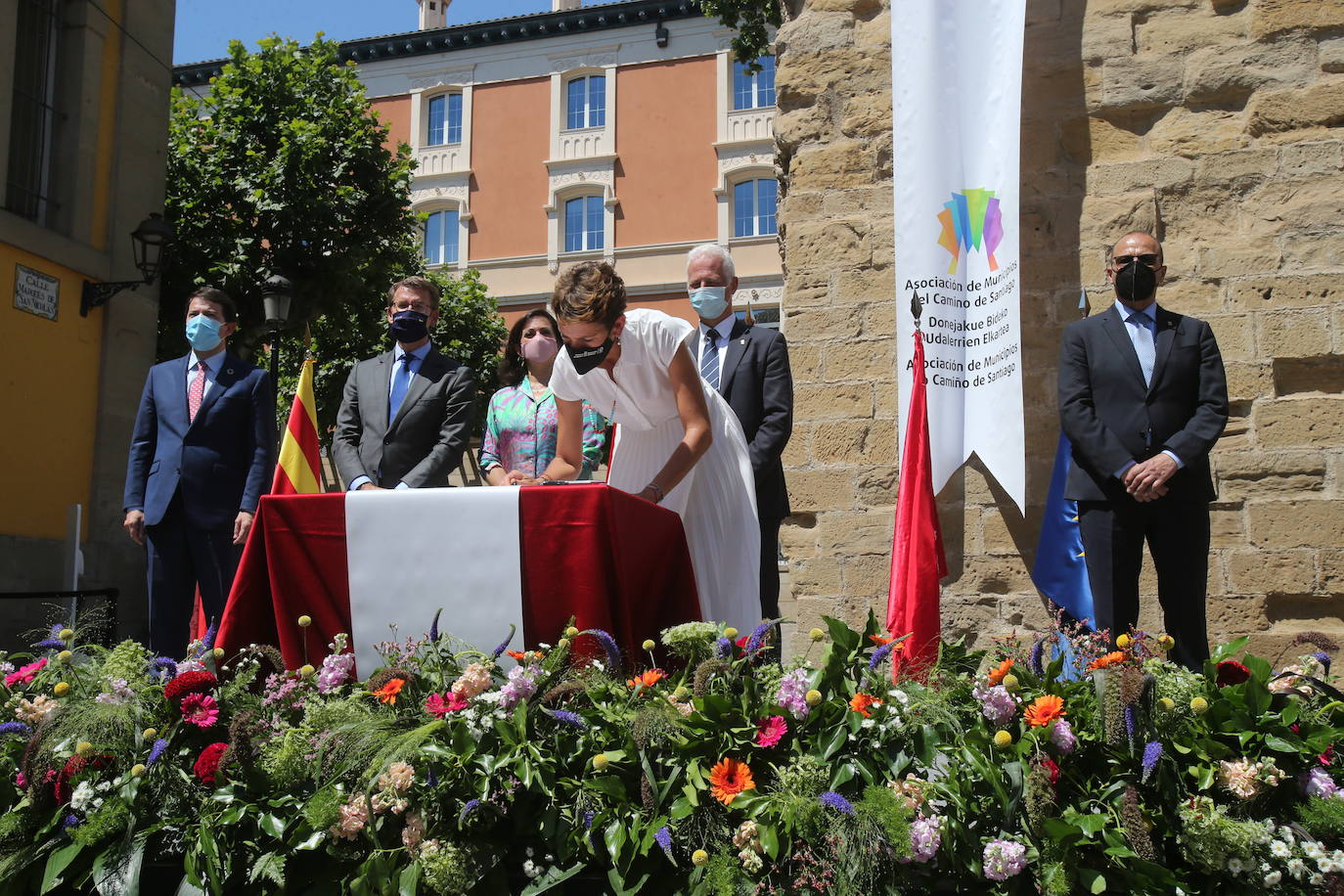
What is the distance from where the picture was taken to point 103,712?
2.53 metres

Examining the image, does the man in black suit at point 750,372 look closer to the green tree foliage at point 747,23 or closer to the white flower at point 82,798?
the white flower at point 82,798

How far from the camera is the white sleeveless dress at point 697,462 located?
Result: 12.9 ft

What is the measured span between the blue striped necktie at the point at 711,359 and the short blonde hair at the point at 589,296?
4.62ft

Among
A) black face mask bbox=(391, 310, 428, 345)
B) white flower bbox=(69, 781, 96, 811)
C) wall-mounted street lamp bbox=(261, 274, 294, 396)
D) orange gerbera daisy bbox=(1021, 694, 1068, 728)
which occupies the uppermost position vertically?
wall-mounted street lamp bbox=(261, 274, 294, 396)

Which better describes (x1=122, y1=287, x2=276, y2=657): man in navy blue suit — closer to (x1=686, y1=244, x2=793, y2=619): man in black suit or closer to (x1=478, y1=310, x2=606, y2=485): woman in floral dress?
(x1=478, y1=310, x2=606, y2=485): woman in floral dress

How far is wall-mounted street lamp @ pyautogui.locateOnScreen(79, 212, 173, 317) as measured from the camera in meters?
10.7

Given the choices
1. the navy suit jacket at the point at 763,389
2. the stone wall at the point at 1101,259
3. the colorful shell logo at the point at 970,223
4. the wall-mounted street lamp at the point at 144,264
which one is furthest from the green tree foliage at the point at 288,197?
the navy suit jacket at the point at 763,389

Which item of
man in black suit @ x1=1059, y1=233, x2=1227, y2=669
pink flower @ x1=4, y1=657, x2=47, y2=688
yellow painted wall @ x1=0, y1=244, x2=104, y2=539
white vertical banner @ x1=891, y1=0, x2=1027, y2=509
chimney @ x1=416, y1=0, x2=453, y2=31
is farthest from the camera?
chimney @ x1=416, y1=0, x2=453, y2=31

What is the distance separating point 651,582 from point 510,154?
3166cm

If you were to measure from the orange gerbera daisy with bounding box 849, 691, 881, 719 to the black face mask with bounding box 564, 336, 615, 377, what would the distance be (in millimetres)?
1711

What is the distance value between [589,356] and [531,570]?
3.06ft

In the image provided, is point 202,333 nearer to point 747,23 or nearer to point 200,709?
point 200,709

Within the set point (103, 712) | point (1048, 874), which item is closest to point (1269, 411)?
point (1048, 874)

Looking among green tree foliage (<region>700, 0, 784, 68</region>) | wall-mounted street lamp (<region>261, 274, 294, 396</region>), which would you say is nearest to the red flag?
wall-mounted street lamp (<region>261, 274, 294, 396</region>)
